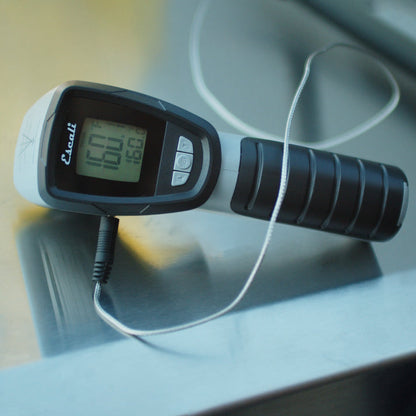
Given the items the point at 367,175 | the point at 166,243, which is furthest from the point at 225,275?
the point at 367,175

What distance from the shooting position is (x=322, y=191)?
1.68 ft

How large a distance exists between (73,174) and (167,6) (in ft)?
1.28

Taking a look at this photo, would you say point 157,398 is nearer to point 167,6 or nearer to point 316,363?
point 316,363

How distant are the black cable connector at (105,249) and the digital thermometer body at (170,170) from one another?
15 mm

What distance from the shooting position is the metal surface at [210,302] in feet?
1.47

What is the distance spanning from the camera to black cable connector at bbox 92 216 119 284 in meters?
0.49

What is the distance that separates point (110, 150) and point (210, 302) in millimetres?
187

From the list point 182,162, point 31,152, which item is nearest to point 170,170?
point 182,162

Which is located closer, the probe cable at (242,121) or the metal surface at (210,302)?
the metal surface at (210,302)

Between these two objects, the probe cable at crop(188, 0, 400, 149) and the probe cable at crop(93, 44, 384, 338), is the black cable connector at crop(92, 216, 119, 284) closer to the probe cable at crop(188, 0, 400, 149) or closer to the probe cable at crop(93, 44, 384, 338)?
the probe cable at crop(93, 44, 384, 338)

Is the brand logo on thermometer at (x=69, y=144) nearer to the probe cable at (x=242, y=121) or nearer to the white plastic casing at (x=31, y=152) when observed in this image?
the white plastic casing at (x=31, y=152)

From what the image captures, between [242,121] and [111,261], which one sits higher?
[242,121]

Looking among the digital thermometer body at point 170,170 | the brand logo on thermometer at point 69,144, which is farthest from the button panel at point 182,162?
the brand logo on thermometer at point 69,144

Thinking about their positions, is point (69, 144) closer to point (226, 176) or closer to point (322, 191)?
point (226, 176)
